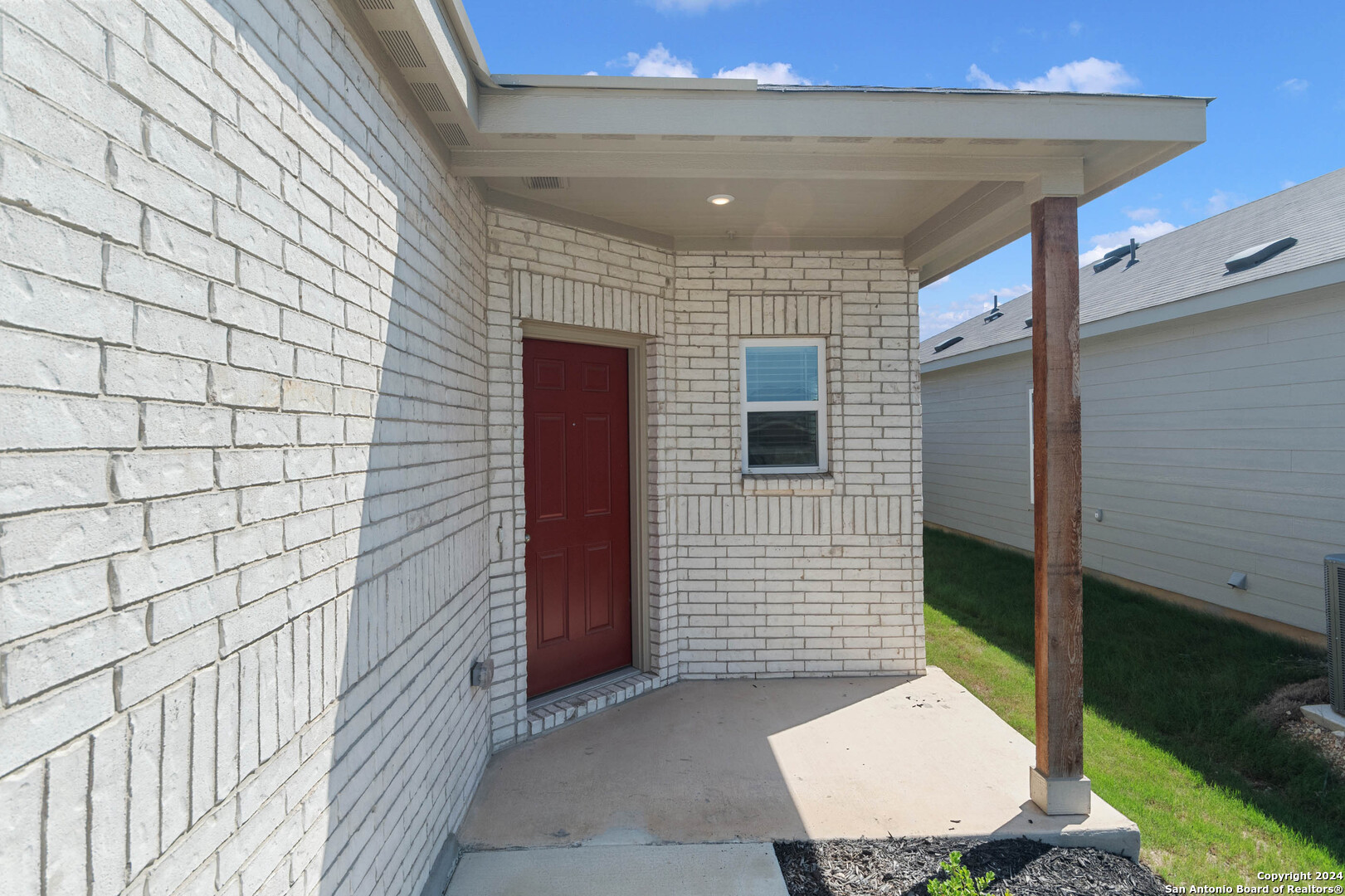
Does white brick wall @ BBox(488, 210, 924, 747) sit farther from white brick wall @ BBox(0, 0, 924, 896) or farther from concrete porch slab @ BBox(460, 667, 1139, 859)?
white brick wall @ BBox(0, 0, 924, 896)

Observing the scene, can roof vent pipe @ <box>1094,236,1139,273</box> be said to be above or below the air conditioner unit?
above

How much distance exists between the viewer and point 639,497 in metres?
4.87

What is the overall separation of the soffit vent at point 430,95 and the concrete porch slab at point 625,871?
302 cm

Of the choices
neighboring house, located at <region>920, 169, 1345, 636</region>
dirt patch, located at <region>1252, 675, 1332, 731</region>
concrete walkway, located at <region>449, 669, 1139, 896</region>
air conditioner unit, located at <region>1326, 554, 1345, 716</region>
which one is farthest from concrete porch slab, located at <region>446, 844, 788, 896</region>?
neighboring house, located at <region>920, 169, 1345, 636</region>

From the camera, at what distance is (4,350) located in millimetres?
868

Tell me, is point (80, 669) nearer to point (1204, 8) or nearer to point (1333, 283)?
point (1333, 283)

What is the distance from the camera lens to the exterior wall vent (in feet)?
20.3

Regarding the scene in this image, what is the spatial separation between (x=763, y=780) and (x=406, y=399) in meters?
2.54

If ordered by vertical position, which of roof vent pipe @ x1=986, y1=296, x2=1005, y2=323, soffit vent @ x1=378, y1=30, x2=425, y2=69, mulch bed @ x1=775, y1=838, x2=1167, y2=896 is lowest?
mulch bed @ x1=775, y1=838, x2=1167, y2=896

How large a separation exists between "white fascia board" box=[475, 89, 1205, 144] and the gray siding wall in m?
3.80

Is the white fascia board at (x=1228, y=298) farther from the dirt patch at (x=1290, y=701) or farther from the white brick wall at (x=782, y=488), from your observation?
the dirt patch at (x=1290, y=701)

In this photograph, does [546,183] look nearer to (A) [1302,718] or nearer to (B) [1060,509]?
(B) [1060,509]

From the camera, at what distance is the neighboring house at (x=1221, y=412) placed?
547 cm

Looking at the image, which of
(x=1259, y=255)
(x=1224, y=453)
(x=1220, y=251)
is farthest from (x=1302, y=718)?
(x=1220, y=251)
